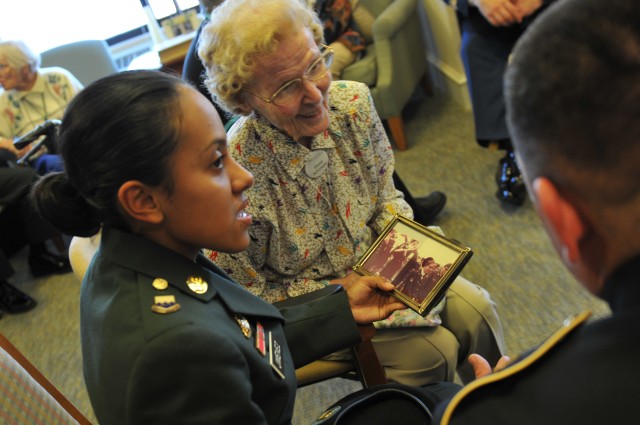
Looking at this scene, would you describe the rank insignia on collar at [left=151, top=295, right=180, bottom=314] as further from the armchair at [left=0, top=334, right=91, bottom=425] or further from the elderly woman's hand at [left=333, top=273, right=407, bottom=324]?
the elderly woman's hand at [left=333, top=273, right=407, bottom=324]

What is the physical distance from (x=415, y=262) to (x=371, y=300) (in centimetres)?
16

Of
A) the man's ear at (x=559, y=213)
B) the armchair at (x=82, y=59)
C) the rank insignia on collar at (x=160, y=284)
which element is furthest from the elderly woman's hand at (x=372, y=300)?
the armchair at (x=82, y=59)

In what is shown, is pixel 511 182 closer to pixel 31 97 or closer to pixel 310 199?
pixel 310 199

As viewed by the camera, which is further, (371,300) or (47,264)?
(47,264)

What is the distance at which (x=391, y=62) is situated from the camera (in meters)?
3.70

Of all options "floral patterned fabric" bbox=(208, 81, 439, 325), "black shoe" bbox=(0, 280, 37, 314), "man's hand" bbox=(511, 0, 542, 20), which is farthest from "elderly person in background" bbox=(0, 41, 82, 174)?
"man's hand" bbox=(511, 0, 542, 20)

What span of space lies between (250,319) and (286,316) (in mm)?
277

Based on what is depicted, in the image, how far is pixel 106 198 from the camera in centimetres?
104

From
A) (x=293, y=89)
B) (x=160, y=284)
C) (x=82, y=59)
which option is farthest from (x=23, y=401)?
(x=82, y=59)

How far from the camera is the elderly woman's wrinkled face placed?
1564 mm

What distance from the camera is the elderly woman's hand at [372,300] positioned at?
1.50 m

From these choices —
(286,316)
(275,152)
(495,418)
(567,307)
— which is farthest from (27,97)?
(495,418)

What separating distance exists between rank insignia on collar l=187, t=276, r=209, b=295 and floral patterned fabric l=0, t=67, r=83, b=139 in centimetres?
321

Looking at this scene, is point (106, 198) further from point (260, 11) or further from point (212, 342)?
point (260, 11)
